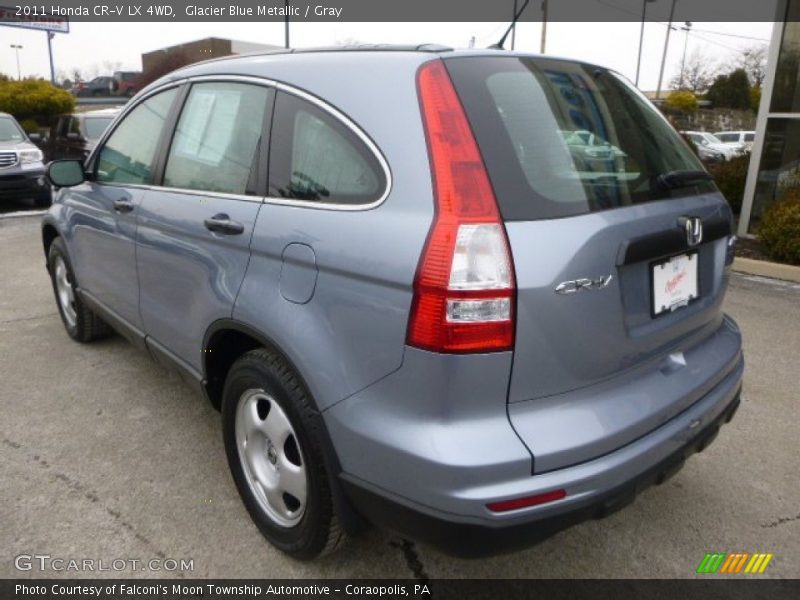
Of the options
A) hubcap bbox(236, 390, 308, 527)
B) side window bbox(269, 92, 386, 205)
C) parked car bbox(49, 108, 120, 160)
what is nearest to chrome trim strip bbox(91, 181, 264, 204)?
side window bbox(269, 92, 386, 205)

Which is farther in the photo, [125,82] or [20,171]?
[125,82]

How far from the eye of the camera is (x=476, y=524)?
163 centimetres

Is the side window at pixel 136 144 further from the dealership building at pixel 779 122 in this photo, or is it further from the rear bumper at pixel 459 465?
the dealership building at pixel 779 122

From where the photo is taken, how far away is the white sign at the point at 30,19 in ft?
102

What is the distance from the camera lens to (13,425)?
130 inches

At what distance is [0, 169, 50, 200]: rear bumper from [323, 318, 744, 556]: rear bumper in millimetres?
10682

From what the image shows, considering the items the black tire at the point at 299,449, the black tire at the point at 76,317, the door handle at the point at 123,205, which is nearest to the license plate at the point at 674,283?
the black tire at the point at 299,449

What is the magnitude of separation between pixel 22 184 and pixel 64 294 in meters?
7.28

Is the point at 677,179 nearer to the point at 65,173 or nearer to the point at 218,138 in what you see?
the point at 218,138

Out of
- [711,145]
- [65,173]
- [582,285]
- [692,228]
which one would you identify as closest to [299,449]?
[582,285]

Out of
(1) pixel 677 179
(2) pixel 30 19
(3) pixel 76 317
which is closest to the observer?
(1) pixel 677 179

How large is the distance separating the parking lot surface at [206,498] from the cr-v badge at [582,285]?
1.12 meters

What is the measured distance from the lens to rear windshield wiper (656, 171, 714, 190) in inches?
81.4

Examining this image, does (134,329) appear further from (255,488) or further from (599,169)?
(599,169)
